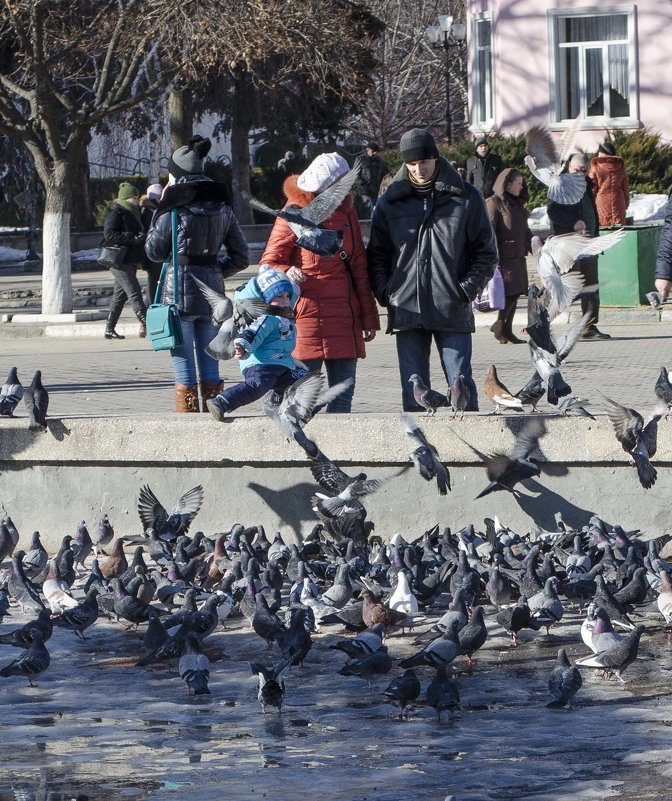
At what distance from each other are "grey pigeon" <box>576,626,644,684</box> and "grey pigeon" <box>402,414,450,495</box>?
2.05 metres

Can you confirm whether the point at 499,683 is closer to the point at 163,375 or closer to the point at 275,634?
the point at 275,634

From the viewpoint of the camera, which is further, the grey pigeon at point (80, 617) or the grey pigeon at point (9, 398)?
the grey pigeon at point (9, 398)

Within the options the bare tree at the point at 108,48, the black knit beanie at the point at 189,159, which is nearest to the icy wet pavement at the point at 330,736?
the black knit beanie at the point at 189,159

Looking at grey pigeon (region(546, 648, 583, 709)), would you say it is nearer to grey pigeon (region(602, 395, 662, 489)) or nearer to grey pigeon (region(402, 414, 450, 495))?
grey pigeon (region(602, 395, 662, 489))

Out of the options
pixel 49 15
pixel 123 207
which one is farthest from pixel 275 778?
pixel 49 15

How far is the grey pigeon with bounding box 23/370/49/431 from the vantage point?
8.45 metres

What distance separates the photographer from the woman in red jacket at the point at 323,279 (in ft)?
26.9

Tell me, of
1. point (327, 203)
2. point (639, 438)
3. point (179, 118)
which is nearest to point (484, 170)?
point (327, 203)

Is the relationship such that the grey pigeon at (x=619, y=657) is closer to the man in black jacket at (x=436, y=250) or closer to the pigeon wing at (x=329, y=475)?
the pigeon wing at (x=329, y=475)

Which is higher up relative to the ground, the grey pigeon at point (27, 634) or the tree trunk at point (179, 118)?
the tree trunk at point (179, 118)

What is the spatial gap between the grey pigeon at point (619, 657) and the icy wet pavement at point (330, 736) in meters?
0.06

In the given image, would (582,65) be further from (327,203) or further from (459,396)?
(459,396)

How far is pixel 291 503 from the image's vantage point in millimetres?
8461

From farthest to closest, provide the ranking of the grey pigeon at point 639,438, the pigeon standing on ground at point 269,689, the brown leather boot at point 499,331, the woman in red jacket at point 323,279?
the brown leather boot at point 499,331, the woman in red jacket at point 323,279, the grey pigeon at point 639,438, the pigeon standing on ground at point 269,689
